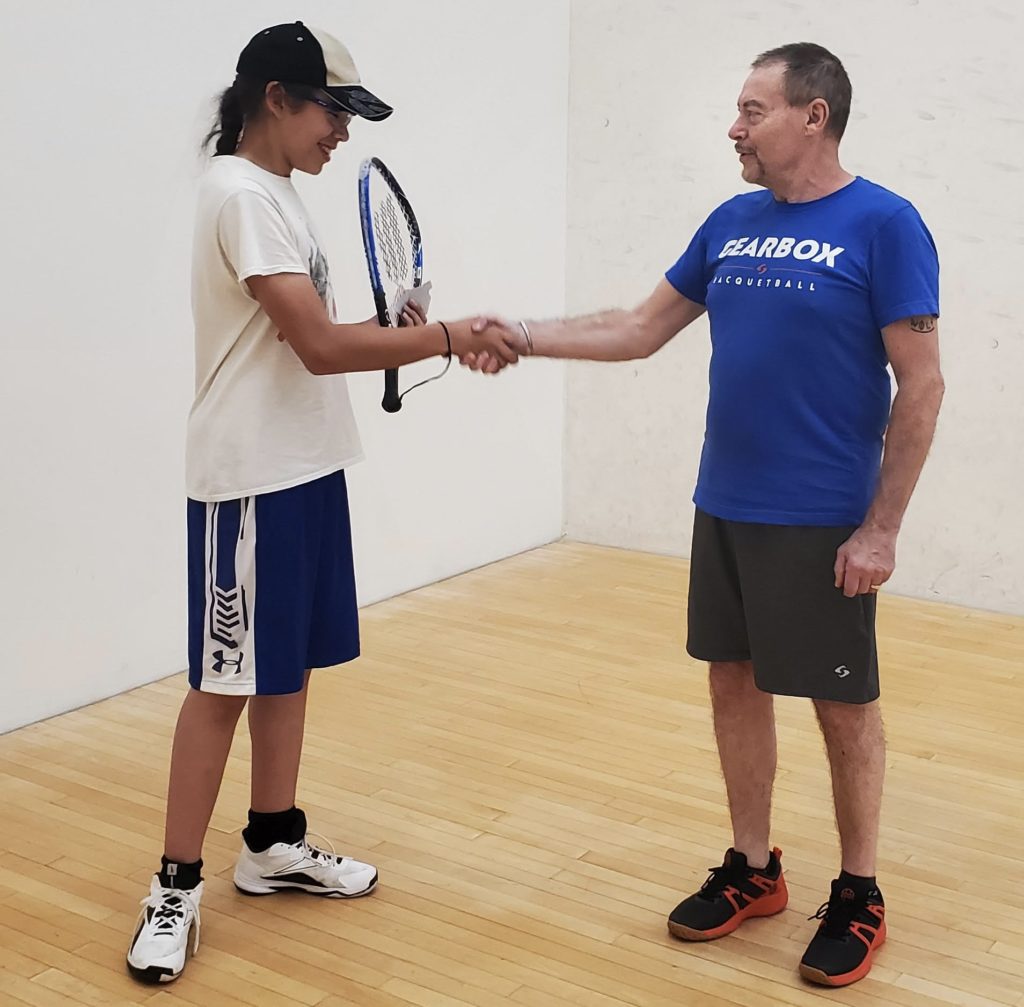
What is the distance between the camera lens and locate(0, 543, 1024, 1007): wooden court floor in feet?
7.20

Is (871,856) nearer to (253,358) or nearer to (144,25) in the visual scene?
(253,358)

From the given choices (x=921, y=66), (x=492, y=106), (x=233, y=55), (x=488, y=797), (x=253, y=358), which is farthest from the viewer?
(x=492, y=106)

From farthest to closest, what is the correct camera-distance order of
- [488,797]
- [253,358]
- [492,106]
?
[492,106] → [488,797] → [253,358]

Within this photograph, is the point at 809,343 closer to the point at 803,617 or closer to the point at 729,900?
the point at 803,617

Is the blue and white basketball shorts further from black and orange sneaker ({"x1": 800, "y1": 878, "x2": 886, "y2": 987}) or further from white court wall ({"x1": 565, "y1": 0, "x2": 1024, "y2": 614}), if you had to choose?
white court wall ({"x1": 565, "y1": 0, "x2": 1024, "y2": 614})

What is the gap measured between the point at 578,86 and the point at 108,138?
2.15 m

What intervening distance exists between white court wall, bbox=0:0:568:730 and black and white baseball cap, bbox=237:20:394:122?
3.86ft

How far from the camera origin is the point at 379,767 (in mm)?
3049

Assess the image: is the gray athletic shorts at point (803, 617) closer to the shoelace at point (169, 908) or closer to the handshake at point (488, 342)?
the handshake at point (488, 342)

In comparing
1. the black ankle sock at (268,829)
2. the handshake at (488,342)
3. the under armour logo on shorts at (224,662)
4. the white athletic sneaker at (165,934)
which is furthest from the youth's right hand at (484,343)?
the white athletic sneaker at (165,934)

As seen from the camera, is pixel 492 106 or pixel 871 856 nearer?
pixel 871 856

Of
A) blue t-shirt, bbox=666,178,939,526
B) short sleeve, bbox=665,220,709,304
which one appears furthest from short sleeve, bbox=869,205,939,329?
short sleeve, bbox=665,220,709,304

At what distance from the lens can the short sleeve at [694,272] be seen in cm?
234

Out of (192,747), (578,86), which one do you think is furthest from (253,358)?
(578,86)
